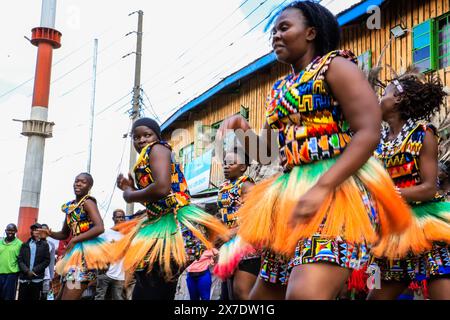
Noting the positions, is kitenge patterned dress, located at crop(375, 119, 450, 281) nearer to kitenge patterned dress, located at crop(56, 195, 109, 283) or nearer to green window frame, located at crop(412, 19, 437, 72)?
kitenge patterned dress, located at crop(56, 195, 109, 283)

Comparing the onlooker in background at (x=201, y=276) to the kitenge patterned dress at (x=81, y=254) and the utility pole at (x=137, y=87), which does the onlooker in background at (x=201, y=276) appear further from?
the utility pole at (x=137, y=87)

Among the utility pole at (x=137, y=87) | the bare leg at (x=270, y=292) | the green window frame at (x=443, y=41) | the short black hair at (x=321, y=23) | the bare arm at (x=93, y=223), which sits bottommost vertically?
the bare leg at (x=270, y=292)

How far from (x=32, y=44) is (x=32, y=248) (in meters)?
20.4

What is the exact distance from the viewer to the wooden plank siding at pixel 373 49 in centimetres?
1040

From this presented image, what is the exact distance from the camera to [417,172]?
3.69 metres

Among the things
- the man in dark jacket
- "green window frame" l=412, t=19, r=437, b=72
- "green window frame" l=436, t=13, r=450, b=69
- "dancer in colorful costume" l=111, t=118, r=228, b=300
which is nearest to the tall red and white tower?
the man in dark jacket

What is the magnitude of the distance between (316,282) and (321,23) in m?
1.23

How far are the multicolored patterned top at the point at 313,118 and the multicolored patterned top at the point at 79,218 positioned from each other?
4.08 m

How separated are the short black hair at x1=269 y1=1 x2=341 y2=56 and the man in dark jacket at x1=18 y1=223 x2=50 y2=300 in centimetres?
922

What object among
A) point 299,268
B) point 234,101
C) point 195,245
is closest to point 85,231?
point 195,245

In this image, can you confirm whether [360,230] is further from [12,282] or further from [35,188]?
[35,188]

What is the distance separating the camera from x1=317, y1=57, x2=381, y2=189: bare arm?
88.4 inches

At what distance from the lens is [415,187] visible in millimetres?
3543

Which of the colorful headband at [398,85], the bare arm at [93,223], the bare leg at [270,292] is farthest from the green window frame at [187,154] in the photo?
the bare leg at [270,292]
